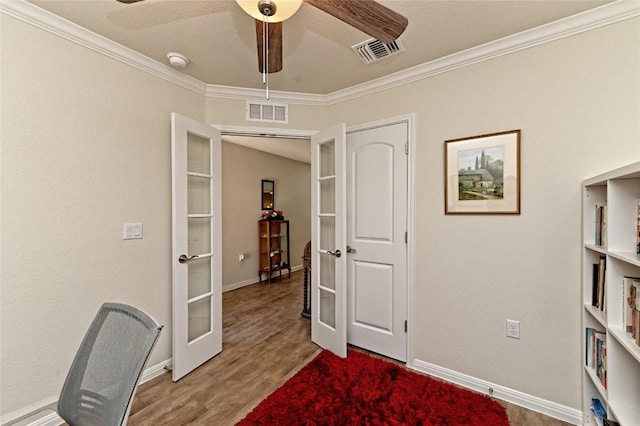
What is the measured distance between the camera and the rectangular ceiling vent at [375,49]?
6.40ft

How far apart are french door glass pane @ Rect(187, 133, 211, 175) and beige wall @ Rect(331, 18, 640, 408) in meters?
1.80

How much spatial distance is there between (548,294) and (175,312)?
2.62m

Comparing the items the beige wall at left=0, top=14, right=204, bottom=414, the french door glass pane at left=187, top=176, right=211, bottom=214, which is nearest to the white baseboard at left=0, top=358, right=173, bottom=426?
the beige wall at left=0, top=14, right=204, bottom=414

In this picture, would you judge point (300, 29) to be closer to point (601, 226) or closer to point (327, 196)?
point (327, 196)

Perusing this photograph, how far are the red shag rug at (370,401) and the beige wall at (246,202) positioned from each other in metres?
2.96

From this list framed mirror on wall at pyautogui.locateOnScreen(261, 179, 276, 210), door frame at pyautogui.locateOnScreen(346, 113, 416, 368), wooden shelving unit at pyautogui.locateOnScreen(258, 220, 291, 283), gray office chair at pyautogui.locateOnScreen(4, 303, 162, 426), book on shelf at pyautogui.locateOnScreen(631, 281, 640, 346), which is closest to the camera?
gray office chair at pyautogui.locateOnScreen(4, 303, 162, 426)

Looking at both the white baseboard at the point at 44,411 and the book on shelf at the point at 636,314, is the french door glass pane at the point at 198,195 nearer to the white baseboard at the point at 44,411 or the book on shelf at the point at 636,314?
the white baseboard at the point at 44,411

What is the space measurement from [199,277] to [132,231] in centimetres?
66

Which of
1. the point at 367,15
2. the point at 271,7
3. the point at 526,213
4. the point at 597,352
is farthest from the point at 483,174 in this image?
the point at 271,7

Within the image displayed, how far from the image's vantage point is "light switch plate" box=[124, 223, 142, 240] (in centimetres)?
207

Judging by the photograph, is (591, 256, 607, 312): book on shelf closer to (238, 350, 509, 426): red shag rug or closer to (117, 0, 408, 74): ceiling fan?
(238, 350, 509, 426): red shag rug

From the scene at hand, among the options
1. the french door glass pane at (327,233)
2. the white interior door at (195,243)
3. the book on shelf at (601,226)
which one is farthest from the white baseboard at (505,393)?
the white interior door at (195,243)

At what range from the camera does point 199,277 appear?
2.47m

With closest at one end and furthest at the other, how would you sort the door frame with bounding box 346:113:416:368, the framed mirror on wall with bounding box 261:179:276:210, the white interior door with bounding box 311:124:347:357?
the door frame with bounding box 346:113:416:368 → the white interior door with bounding box 311:124:347:357 → the framed mirror on wall with bounding box 261:179:276:210
